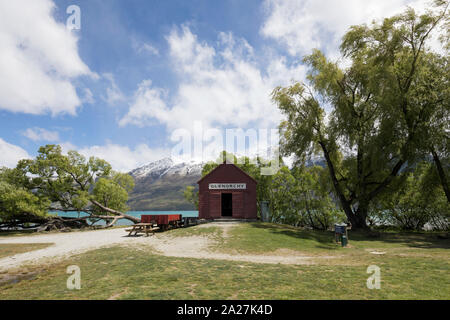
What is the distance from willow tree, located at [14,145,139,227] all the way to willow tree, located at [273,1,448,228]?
2475 cm

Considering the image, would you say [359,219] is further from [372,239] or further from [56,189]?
[56,189]

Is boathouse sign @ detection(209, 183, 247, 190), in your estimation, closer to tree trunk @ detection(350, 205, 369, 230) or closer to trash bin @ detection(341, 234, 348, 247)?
tree trunk @ detection(350, 205, 369, 230)

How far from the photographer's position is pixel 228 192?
2648 centimetres

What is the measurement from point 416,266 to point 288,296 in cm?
663

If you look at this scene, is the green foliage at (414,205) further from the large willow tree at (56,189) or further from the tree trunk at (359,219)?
the large willow tree at (56,189)

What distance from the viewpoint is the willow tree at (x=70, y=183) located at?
2812cm

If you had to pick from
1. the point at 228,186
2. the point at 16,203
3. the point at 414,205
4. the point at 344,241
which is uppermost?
the point at 228,186

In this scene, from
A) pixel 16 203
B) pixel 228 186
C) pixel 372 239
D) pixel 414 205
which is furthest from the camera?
pixel 414 205

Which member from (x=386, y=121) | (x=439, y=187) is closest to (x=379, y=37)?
(x=386, y=121)

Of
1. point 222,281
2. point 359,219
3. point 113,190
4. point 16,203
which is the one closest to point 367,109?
point 359,219

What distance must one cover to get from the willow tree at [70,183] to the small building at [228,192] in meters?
12.0

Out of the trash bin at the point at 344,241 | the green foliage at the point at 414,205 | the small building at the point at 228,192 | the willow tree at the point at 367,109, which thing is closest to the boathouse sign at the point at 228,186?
the small building at the point at 228,192

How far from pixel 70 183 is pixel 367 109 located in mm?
34255
